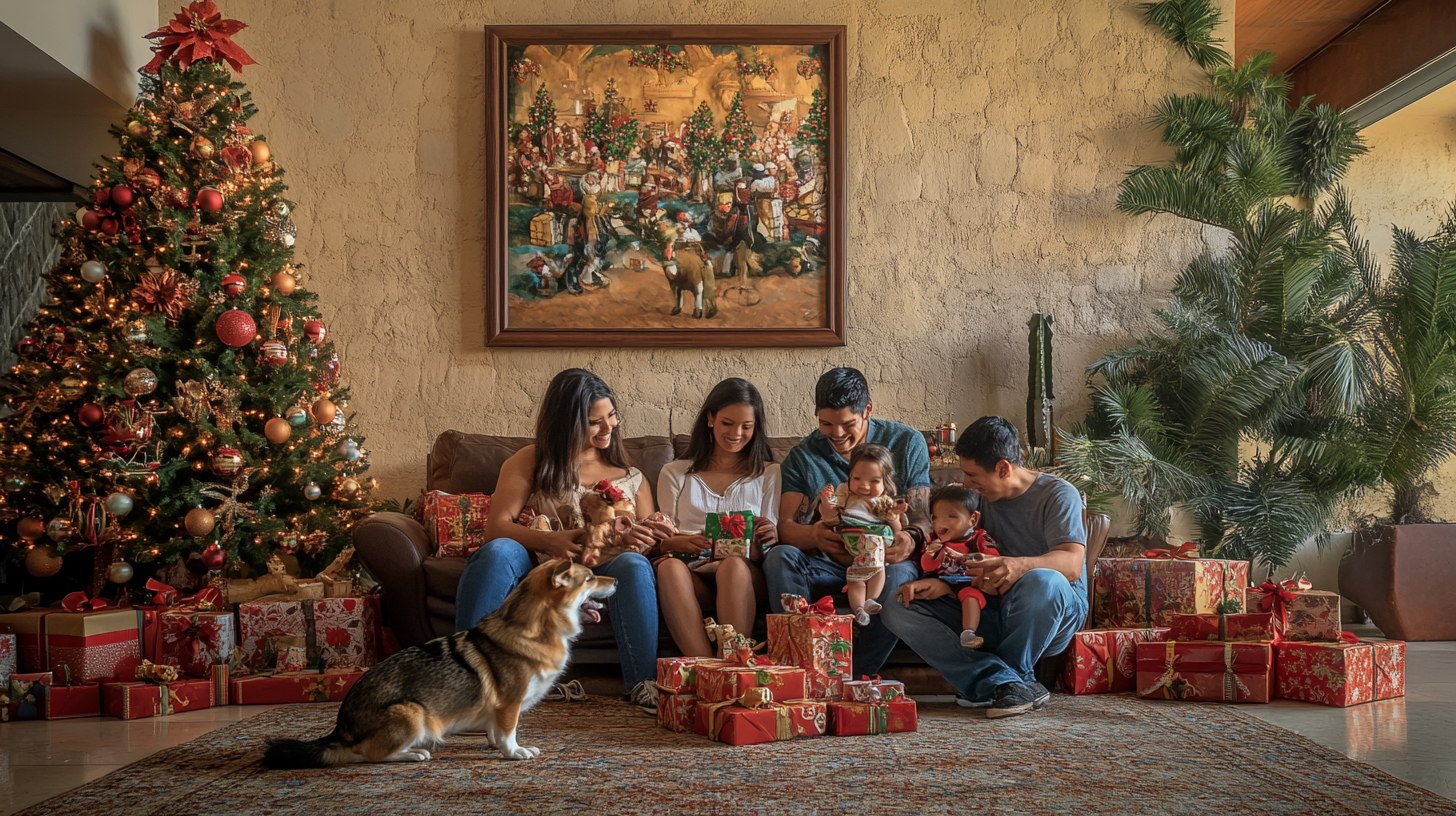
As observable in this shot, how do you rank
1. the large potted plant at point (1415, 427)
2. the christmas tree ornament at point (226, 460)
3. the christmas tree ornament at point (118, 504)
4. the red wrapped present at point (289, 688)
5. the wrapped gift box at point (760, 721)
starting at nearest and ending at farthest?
the wrapped gift box at point (760, 721) → the red wrapped present at point (289, 688) → the christmas tree ornament at point (118, 504) → the christmas tree ornament at point (226, 460) → the large potted plant at point (1415, 427)

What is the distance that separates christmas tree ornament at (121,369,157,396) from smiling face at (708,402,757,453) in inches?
87.5

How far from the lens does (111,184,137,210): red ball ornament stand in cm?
420

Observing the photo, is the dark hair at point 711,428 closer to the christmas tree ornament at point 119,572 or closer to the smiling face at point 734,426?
the smiling face at point 734,426

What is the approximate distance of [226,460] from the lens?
407 cm

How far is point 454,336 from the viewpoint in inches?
195

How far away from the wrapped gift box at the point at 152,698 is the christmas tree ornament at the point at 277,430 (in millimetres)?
1120

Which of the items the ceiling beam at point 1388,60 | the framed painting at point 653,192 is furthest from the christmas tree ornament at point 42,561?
the ceiling beam at point 1388,60

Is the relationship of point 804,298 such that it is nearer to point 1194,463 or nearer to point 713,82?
point 713,82

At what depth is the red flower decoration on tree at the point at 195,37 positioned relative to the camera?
446 cm

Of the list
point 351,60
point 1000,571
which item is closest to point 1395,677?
point 1000,571

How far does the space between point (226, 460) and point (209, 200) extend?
43.2 inches

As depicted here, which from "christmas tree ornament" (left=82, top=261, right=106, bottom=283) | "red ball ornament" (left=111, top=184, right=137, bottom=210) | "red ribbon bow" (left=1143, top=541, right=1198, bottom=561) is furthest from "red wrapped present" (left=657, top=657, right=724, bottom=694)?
"red ball ornament" (left=111, top=184, right=137, bottom=210)

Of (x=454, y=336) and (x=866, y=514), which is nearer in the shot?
(x=866, y=514)

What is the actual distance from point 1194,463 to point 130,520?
451cm
